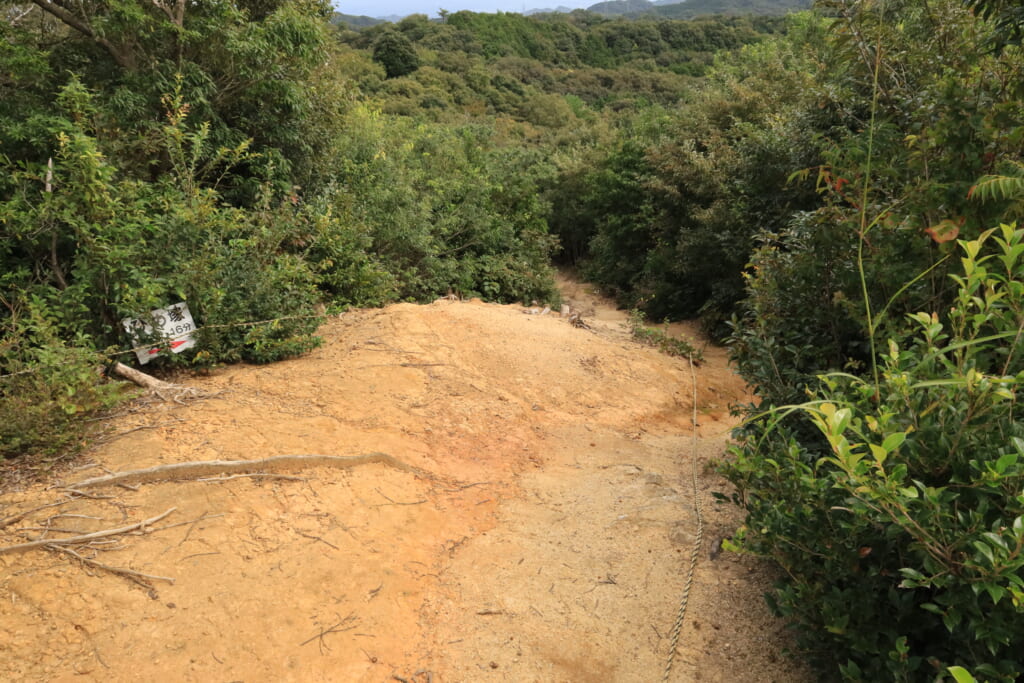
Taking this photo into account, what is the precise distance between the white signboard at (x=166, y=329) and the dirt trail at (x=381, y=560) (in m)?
0.34

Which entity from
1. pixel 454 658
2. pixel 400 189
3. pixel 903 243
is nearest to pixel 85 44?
pixel 400 189

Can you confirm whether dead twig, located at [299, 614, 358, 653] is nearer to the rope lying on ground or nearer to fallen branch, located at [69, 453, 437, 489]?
fallen branch, located at [69, 453, 437, 489]

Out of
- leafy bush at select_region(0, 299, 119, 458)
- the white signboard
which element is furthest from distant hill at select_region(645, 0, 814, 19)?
leafy bush at select_region(0, 299, 119, 458)

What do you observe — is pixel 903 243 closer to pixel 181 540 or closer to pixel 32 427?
pixel 181 540

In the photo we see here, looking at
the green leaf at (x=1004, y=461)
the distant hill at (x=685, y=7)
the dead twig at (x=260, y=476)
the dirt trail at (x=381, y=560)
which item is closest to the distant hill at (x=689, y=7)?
the distant hill at (x=685, y=7)

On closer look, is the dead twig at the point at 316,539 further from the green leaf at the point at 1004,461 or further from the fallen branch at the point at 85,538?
the green leaf at the point at 1004,461

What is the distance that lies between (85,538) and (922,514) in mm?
3217

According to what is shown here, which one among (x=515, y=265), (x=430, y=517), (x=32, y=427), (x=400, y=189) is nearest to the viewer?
(x=32, y=427)

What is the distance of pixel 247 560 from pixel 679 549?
221 centimetres

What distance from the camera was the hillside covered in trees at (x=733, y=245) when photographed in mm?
1701

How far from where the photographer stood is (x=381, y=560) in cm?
306

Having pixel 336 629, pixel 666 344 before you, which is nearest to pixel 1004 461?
pixel 336 629

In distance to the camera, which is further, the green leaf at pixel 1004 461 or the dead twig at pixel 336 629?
the dead twig at pixel 336 629

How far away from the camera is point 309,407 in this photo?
438 cm
